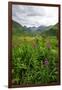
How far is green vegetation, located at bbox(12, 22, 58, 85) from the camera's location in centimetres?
231

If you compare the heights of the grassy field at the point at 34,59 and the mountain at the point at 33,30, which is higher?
the mountain at the point at 33,30

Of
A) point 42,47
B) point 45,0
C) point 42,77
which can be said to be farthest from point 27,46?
point 45,0

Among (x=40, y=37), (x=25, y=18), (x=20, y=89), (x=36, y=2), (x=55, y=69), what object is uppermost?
(x=36, y=2)

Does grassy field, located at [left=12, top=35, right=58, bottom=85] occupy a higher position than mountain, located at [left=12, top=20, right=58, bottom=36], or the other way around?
mountain, located at [left=12, top=20, right=58, bottom=36]

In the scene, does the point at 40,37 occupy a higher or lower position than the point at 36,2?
lower

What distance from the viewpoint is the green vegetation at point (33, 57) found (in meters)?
2.31

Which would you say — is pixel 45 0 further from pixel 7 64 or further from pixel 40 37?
pixel 7 64

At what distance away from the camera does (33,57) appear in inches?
92.8

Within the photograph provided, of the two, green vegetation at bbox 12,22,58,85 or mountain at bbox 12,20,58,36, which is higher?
mountain at bbox 12,20,58,36

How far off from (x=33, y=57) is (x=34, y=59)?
2 centimetres

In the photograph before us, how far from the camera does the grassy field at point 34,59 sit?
2312 millimetres

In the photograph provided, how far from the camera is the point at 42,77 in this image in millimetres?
2375

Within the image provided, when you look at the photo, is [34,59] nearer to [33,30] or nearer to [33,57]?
[33,57]

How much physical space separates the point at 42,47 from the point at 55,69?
0.91ft
